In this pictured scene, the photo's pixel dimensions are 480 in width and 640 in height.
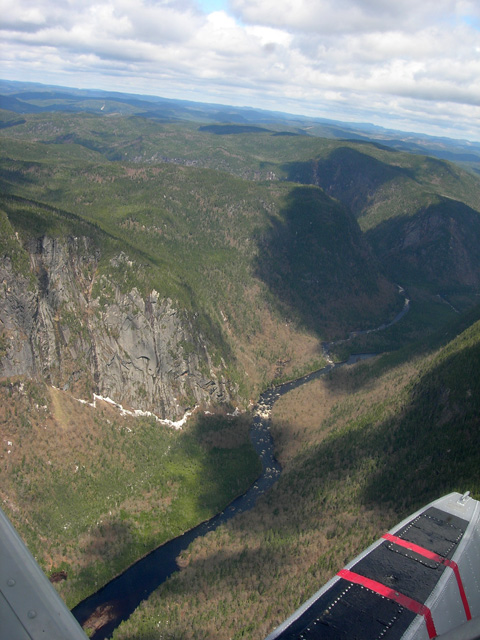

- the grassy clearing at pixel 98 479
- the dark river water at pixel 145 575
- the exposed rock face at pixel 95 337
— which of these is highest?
the exposed rock face at pixel 95 337

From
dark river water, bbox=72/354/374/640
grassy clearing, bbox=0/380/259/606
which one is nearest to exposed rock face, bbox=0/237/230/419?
grassy clearing, bbox=0/380/259/606

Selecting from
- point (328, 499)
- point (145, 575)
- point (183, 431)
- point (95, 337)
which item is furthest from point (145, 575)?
point (95, 337)

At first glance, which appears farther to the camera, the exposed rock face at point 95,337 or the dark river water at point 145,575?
the exposed rock face at point 95,337

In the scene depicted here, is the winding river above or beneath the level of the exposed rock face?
beneath

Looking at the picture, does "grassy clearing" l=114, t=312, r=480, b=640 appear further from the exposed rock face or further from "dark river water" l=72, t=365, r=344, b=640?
the exposed rock face

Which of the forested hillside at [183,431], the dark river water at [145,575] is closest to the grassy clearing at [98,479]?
the forested hillside at [183,431]

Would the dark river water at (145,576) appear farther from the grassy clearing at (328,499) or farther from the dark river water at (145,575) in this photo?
the grassy clearing at (328,499)

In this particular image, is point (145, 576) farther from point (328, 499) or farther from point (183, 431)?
point (183, 431)

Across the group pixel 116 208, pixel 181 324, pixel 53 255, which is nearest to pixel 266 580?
pixel 181 324
